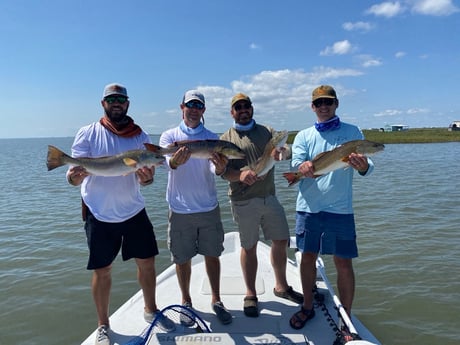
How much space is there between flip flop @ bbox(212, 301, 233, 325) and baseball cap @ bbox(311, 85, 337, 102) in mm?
2961

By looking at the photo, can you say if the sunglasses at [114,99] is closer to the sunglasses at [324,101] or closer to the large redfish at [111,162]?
the large redfish at [111,162]

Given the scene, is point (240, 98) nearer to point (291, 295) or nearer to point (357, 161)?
point (357, 161)

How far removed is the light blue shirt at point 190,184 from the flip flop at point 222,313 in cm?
130

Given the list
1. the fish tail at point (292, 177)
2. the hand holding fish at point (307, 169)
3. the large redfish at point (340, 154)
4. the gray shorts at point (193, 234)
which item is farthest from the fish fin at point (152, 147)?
the large redfish at point (340, 154)

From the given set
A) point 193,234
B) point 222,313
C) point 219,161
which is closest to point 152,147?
point 219,161

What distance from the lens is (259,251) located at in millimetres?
7078

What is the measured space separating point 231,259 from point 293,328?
8.80ft

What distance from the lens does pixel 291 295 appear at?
5051 millimetres

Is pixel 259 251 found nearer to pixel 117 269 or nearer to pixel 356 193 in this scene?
pixel 117 269

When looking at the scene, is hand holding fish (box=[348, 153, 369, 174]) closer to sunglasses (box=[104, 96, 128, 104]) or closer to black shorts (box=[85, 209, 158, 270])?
black shorts (box=[85, 209, 158, 270])

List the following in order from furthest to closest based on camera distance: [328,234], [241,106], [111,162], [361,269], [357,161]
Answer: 1. [361,269]
2. [241,106]
3. [328,234]
4. [111,162]
5. [357,161]

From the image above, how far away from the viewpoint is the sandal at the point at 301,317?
429 cm

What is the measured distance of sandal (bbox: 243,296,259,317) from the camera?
4.66m

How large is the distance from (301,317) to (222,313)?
3.35 ft
